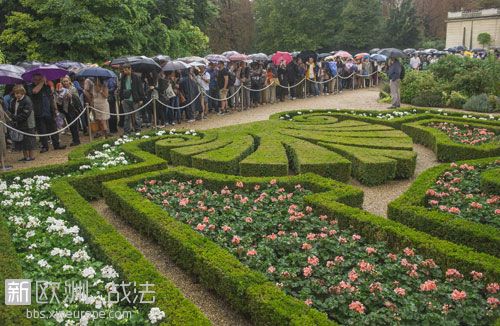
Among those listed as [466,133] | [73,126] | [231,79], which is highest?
[231,79]

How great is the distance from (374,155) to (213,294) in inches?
202

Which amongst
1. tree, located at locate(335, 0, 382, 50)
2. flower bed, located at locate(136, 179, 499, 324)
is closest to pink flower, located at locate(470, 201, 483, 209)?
flower bed, located at locate(136, 179, 499, 324)

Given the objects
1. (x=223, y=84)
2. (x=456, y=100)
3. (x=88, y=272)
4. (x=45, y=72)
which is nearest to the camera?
(x=88, y=272)

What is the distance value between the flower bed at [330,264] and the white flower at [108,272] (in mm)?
1347

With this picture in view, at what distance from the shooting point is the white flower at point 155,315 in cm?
403

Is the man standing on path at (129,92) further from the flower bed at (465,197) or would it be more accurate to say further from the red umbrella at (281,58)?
the flower bed at (465,197)

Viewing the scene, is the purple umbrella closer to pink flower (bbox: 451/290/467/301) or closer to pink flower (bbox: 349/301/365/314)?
pink flower (bbox: 349/301/365/314)

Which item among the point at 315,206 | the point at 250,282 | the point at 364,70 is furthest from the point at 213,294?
the point at 364,70

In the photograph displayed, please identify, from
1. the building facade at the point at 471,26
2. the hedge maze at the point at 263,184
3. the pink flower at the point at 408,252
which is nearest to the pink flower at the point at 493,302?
the hedge maze at the point at 263,184

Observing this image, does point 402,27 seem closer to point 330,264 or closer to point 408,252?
point 408,252

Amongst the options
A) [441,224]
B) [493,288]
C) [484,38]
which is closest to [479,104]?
[441,224]

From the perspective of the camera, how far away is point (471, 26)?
2007 inches

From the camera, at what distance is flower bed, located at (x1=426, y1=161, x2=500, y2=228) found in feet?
20.2

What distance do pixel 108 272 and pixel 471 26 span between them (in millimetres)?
55305
